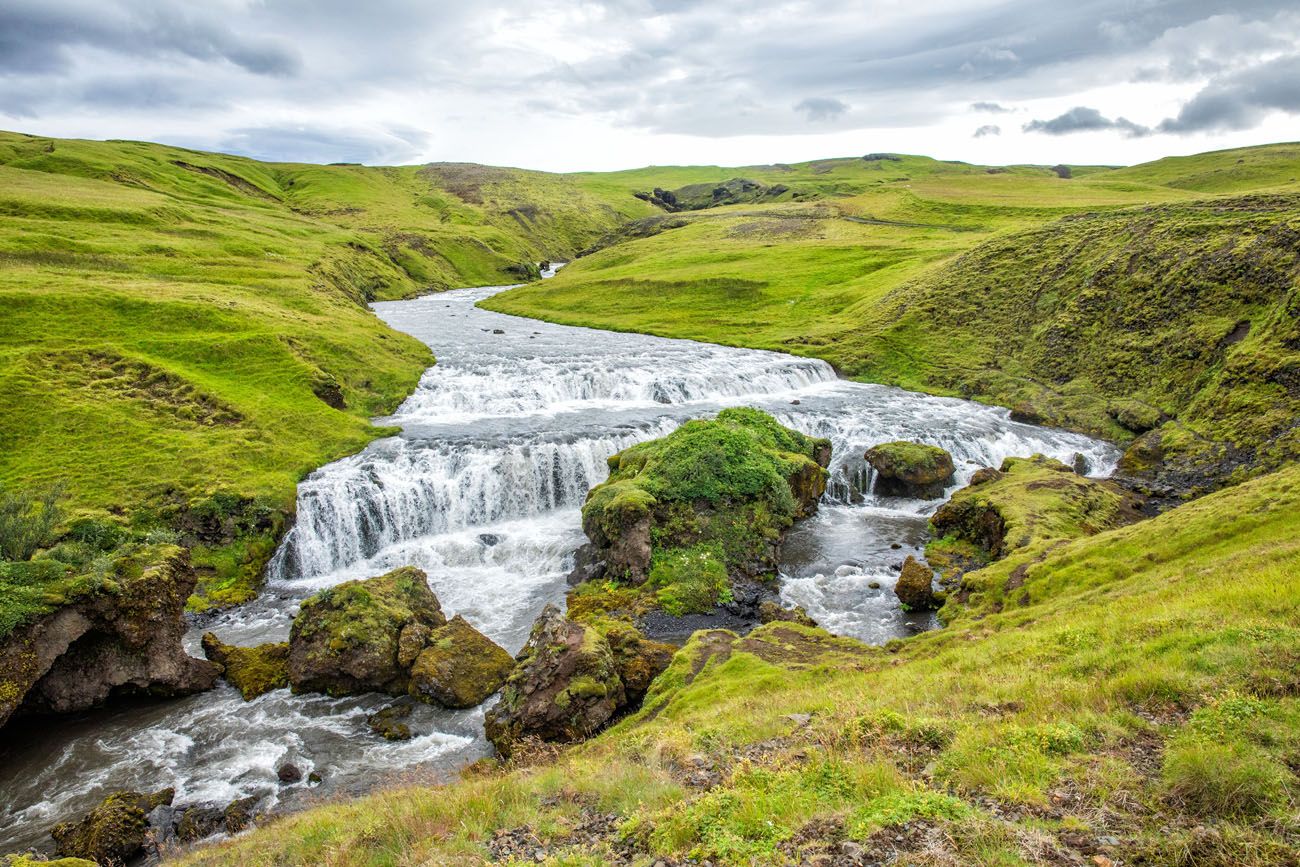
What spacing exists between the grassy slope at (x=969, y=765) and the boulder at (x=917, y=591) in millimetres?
8205

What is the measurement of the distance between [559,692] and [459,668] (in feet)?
16.9

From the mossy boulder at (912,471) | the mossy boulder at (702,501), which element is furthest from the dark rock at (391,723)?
the mossy boulder at (912,471)

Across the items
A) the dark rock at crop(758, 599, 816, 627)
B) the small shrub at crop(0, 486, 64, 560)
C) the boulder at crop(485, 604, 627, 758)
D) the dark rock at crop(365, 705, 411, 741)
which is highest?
the small shrub at crop(0, 486, 64, 560)

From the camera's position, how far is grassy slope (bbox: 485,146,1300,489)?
38.7 metres

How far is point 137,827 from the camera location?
48.2 feet

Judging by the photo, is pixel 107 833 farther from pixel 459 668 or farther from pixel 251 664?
pixel 459 668

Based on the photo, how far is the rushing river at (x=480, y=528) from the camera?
1752 centimetres

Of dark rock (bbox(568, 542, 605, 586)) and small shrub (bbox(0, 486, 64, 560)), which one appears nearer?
small shrub (bbox(0, 486, 64, 560))

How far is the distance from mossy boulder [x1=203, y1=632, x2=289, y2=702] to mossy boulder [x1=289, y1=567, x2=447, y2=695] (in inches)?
21.2

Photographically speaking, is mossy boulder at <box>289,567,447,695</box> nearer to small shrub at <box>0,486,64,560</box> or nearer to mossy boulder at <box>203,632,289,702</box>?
mossy boulder at <box>203,632,289,702</box>

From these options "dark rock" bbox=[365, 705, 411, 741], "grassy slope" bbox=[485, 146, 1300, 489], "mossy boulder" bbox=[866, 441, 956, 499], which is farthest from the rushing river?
"grassy slope" bbox=[485, 146, 1300, 489]

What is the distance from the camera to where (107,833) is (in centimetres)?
1424

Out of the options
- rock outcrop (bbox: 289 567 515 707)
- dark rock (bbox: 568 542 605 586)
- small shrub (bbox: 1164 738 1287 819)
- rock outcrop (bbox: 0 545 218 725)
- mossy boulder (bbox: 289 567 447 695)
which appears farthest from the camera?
dark rock (bbox: 568 542 605 586)

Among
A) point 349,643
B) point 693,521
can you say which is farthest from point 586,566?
point 349,643
